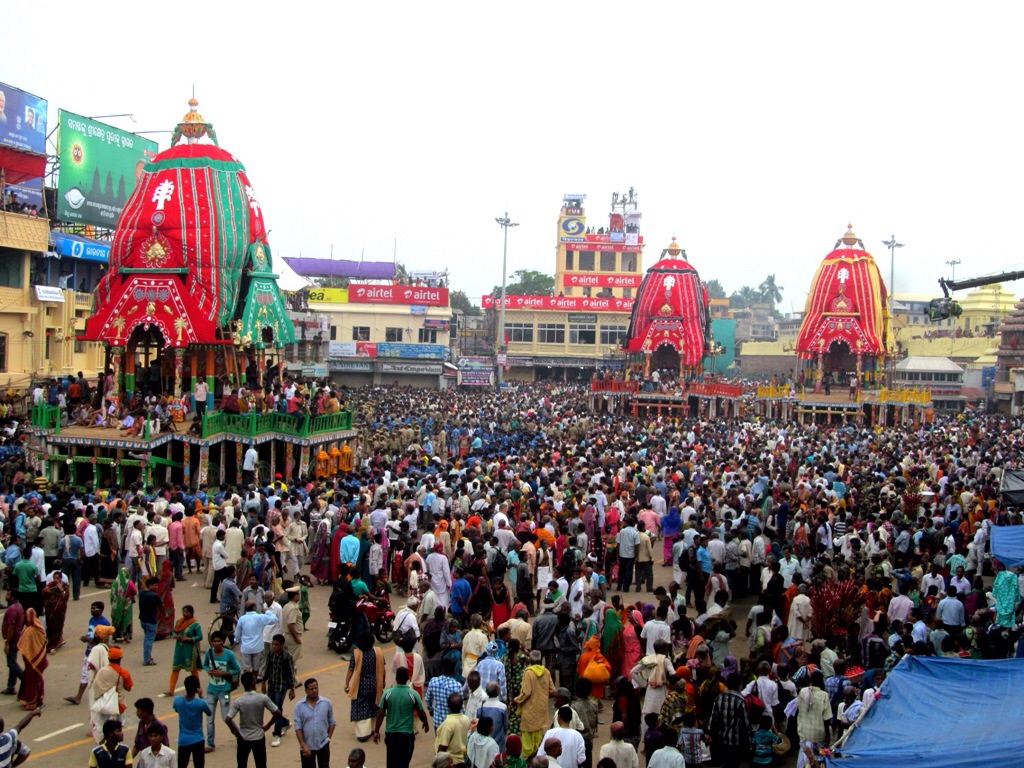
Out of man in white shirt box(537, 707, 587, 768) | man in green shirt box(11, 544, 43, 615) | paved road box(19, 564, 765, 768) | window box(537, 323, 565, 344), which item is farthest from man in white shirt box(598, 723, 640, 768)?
window box(537, 323, 565, 344)

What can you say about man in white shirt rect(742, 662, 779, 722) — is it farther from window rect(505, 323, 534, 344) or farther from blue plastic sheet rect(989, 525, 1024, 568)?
window rect(505, 323, 534, 344)

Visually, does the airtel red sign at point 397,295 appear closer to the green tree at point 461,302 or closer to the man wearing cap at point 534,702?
the green tree at point 461,302

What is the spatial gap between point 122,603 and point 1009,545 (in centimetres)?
913

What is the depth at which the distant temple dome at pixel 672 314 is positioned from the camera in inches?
1825

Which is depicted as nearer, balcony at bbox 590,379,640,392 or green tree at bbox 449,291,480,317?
balcony at bbox 590,379,640,392

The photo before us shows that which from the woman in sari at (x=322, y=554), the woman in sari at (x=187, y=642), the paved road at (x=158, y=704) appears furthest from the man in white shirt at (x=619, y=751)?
the woman in sari at (x=322, y=554)

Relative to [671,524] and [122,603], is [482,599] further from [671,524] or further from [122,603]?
[671,524]

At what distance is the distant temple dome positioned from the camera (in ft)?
152

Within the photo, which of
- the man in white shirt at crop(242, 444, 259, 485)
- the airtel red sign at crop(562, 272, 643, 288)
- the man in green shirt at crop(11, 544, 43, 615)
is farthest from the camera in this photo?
the airtel red sign at crop(562, 272, 643, 288)

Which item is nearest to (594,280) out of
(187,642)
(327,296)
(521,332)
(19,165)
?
(521,332)

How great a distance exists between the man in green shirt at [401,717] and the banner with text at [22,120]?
91.3ft

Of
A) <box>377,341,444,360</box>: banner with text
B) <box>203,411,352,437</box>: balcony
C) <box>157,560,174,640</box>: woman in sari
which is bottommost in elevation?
<box>157,560,174,640</box>: woman in sari

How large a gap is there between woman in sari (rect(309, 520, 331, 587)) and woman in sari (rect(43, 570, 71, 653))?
3838 millimetres

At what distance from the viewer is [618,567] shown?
1493 centimetres
